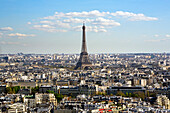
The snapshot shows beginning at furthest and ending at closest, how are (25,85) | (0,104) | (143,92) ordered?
(25,85), (143,92), (0,104)

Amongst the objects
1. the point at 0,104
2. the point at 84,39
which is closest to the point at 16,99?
the point at 0,104

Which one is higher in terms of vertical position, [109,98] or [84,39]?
[84,39]

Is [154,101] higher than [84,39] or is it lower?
lower

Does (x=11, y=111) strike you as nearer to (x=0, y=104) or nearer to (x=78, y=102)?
(x=0, y=104)

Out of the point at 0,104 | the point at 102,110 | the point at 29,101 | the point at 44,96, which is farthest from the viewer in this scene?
the point at 44,96

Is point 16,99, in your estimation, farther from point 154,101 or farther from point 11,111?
point 154,101

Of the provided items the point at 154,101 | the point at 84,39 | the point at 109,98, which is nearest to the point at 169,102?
the point at 154,101

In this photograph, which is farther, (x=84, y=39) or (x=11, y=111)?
(x=84, y=39)

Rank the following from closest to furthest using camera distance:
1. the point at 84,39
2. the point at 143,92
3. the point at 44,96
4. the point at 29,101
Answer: the point at 29,101
the point at 44,96
the point at 143,92
the point at 84,39

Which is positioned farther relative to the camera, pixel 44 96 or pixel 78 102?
pixel 44 96
